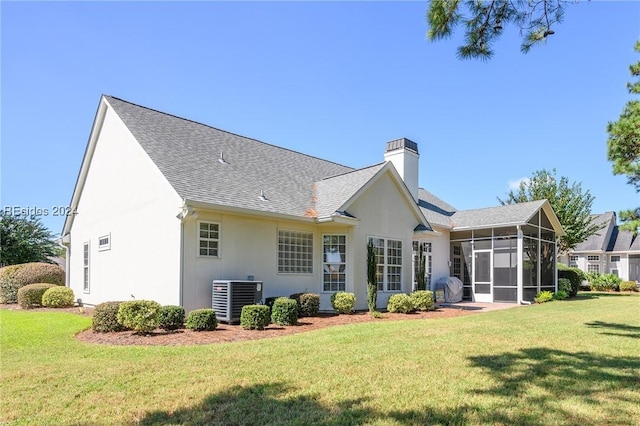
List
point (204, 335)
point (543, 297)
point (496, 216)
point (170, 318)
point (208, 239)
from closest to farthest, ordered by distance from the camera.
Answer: point (204, 335) → point (170, 318) → point (208, 239) → point (543, 297) → point (496, 216)

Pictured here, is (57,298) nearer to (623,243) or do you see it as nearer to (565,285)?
(565,285)

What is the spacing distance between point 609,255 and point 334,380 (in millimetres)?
40575

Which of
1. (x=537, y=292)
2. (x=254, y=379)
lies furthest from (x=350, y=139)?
(x=254, y=379)

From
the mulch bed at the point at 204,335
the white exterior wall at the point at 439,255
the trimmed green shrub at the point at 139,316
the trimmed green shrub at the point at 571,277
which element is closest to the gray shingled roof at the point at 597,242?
the trimmed green shrub at the point at 571,277

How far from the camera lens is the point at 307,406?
4.60 meters

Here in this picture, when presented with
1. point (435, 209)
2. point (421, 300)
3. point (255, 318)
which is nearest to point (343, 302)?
point (421, 300)

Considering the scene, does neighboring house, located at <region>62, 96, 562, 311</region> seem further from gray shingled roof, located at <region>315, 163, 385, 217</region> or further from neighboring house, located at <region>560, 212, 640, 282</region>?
neighboring house, located at <region>560, 212, 640, 282</region>

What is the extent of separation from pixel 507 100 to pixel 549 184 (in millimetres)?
17693

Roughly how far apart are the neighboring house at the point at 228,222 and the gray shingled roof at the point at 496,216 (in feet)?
0.47

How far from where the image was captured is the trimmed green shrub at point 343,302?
528 inches

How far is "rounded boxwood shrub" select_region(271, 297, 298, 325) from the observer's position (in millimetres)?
11000

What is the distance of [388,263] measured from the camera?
1606 cm

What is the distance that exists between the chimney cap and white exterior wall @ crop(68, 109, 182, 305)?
12.4m

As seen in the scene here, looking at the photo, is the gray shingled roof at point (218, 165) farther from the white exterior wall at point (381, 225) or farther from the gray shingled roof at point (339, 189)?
the white exterior wall at point (381, 225)
